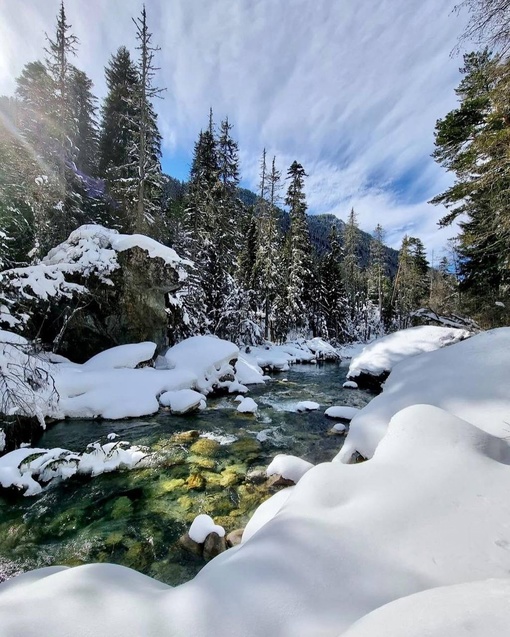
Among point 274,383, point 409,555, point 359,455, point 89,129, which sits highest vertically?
point 89,129

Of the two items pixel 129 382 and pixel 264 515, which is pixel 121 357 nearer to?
pixel 129 382

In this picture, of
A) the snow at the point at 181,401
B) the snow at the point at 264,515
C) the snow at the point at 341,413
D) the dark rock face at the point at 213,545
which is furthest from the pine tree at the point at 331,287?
the dark rock face at the point at 213,545

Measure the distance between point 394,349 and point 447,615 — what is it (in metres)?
10.9

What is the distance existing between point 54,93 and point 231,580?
20421 millimetres

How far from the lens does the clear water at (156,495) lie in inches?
148

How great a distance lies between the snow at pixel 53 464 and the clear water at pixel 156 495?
0.20 m

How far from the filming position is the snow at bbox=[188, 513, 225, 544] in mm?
3804

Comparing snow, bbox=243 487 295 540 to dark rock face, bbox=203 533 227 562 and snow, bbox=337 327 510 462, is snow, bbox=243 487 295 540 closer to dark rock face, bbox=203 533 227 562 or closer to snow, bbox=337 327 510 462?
dark rock face, bbox=203 533 227 562

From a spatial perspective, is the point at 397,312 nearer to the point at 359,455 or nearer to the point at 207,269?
the point at 207,269

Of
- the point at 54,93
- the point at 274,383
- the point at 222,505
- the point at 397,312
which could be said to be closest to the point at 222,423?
the point at 222,505

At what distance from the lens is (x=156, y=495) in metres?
4.96

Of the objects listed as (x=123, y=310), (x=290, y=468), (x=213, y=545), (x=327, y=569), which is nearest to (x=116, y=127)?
(x=123, y=310)

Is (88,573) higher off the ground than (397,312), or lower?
lower

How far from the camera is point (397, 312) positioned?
4053cm
